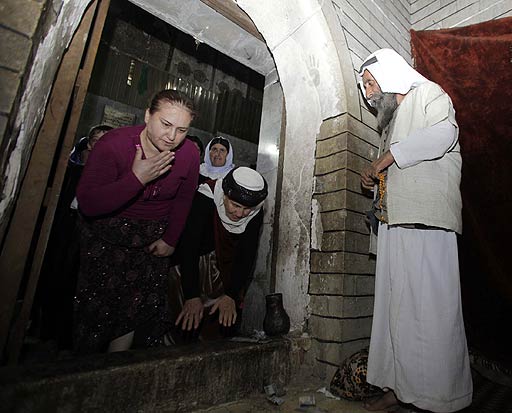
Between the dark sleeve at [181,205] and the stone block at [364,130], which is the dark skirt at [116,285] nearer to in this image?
the dark sleeve at [181,205]

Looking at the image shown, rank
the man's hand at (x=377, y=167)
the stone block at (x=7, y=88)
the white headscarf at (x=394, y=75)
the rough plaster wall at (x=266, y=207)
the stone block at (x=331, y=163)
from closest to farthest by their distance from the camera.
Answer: the stone block at (x=7, y=88) → the man's hand at (x=377, y=167) → the white headscarf at (x=394, y=75) → the stone block at (x=331, y=163) → the rough plaster wall at (x=266, y=207)

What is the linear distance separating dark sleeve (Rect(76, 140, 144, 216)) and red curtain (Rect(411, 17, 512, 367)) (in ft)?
8.74

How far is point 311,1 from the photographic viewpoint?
2432 millimetres

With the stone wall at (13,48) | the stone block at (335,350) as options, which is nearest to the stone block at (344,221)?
the stone block at (335,350)

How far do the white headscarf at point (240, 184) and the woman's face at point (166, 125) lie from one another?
2.27 feet

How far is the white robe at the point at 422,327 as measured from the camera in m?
1.51

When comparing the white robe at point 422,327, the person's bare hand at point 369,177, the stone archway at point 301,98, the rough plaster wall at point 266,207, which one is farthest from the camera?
the rough plaster wall at point 266,207

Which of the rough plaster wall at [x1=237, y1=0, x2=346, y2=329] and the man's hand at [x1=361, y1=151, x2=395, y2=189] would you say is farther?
the rough plaster wall at [x1=237, y1=0, x2=346, y2=329]

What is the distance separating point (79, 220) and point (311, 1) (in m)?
2.44

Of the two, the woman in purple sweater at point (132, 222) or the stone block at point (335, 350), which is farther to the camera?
the stone block at point (335, 350)

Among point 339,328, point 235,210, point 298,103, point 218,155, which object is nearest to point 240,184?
point 235,210

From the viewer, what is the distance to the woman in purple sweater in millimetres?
1762

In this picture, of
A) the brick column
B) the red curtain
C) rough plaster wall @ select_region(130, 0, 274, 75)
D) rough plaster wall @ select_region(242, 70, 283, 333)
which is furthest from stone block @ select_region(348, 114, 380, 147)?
rough plaster wall @ select_region(130, 0, 274, 75)

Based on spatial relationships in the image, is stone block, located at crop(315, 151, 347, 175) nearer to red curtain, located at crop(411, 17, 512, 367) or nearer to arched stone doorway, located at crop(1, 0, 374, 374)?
arched stone doorway, located at crop(1, 0, 374, 374)
